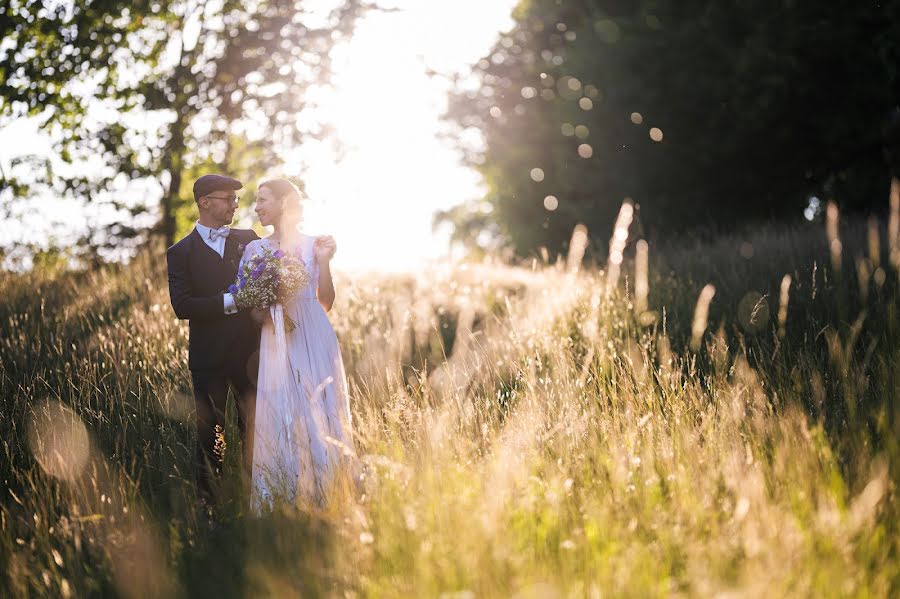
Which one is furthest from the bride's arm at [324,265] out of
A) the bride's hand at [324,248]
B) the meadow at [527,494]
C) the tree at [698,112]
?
the tree at [698,112]

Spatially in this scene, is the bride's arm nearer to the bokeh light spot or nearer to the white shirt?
the white shirt

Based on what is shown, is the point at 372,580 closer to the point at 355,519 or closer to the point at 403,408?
the point at 355,519

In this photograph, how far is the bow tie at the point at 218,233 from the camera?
4.42 m

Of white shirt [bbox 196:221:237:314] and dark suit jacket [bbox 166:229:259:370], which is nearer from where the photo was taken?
dark suit jacket [bbox 166:229:259:370]

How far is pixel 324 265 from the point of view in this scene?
446 cm

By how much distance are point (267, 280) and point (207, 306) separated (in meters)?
0.41

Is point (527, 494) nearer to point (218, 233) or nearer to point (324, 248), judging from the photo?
point (324, 248)

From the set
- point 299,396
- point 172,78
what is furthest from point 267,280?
point 172,78

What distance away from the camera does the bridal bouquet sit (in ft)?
13.4

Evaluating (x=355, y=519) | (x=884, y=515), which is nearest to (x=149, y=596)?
(x=355, y=519)

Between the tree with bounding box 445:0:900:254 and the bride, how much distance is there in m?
11.1

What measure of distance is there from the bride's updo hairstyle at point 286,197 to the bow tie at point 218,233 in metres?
0.34

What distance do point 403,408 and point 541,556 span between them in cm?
133

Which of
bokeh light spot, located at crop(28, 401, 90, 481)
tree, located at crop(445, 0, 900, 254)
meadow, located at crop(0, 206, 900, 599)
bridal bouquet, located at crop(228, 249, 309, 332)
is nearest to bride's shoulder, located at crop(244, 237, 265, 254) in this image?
bridal bouquet, located at crop(228, 249, 309, 332)
